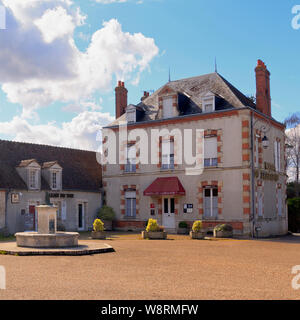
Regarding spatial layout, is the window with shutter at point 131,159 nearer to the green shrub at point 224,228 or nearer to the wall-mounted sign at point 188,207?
the wall-mounted sign at point 188,207

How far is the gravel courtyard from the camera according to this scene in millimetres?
7555

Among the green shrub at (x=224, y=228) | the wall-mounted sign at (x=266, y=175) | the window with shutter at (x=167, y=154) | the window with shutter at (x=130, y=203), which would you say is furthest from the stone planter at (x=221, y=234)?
the window with shutter at (x=130, y=203)

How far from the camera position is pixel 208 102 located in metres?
24.4

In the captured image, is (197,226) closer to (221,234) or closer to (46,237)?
(221,234)

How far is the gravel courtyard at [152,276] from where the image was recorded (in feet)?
24.8

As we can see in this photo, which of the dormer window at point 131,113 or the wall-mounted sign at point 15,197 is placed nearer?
the wall-mounted sign at point 15,197

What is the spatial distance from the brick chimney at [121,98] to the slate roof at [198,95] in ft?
5.42

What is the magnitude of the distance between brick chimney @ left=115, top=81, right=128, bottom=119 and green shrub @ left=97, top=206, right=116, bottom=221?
256 inches

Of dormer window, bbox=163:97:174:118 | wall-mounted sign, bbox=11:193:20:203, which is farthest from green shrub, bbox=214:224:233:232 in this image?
wall-mounted sign, bbox=11:193:20:203

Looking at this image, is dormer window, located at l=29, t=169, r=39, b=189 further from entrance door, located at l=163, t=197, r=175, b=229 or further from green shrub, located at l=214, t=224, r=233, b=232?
green shrub, located at l=214, t=224, r=233, b=232

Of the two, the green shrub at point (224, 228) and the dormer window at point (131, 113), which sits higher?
the dormer window at point (131, 113)

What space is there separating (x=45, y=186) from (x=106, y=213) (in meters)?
4.05

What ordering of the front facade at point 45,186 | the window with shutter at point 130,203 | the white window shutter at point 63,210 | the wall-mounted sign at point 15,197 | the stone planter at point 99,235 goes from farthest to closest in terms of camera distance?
1. the window with shutter at point 130,203
2. the white window shutter at point 63,210
3. the front facade at point 45,186
4. the wall-mounted sign at point 15,197
5. the stone planter at point 99,235
